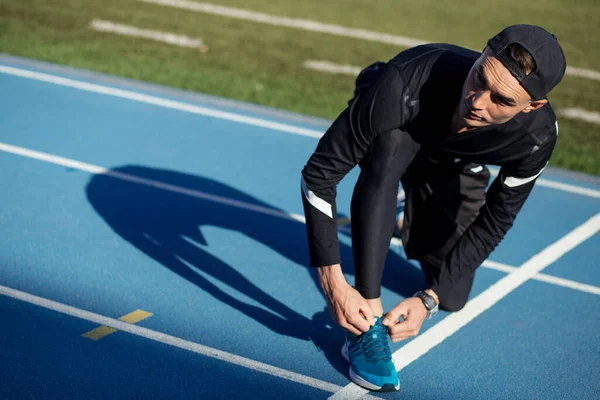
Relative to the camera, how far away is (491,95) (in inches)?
132

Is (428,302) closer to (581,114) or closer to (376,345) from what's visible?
(376,345)

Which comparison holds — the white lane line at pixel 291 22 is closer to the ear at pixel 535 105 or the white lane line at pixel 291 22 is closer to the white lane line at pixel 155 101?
the white lane line at pixel 155 101

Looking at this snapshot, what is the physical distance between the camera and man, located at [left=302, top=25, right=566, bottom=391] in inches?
132

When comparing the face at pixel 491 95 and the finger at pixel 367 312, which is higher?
Answer: the face at pixel 491 95

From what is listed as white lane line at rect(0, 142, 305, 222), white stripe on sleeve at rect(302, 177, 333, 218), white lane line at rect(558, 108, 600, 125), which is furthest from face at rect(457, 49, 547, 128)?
white lane line at rect(558, 108, 600, 125)

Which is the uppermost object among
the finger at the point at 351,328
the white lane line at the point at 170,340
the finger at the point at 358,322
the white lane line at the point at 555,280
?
the finger at the point at 358,322

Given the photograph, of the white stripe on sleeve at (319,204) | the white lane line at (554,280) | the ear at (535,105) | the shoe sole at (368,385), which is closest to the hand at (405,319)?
the shoe sole at (368,385)

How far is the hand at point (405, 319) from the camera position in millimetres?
3626

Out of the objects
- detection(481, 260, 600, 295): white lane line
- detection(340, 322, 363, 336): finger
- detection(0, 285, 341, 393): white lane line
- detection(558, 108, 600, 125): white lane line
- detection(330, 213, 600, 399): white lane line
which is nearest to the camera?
detection(340, 322, 363, 336): finger

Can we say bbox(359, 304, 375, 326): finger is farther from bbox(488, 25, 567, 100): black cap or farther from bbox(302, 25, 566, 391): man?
bbox(488, 25, 567, 100): black cap

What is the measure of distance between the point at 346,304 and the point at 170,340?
3.26 ft

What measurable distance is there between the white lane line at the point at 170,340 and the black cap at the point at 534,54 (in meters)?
1.65

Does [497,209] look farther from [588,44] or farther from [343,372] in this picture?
[588,44]

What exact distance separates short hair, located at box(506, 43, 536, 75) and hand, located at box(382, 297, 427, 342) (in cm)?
116
